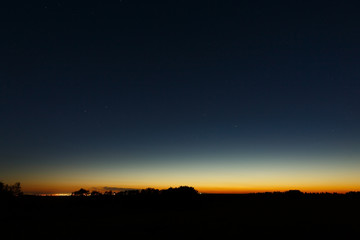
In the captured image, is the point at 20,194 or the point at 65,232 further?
the point at 20,194

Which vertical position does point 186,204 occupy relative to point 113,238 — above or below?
above

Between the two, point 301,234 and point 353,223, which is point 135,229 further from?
point 353,223

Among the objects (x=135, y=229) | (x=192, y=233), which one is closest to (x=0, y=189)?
(x=135, y=229)

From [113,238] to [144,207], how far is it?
3150 centimetres

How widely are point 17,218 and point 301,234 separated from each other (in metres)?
33.4

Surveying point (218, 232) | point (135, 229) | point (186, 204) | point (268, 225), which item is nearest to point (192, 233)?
point (218, 232)

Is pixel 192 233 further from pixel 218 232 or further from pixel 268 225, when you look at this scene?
pixel 268 225

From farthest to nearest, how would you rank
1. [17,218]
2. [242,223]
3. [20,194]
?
1. [20,194]
2. [17,218]
3. [242,223]

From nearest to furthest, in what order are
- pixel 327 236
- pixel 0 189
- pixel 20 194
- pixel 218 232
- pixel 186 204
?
pixel 327 236 → pixel 218 232 → pixel 186 204 → pixel 0 189 → pixel 20 194

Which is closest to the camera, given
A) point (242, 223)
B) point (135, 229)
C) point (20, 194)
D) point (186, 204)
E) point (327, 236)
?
point (327, 236)

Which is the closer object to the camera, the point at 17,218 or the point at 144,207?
the point at 17,218

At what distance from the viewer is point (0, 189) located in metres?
57.9

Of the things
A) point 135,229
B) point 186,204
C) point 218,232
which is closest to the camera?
point 218,232

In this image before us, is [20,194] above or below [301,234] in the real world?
above
